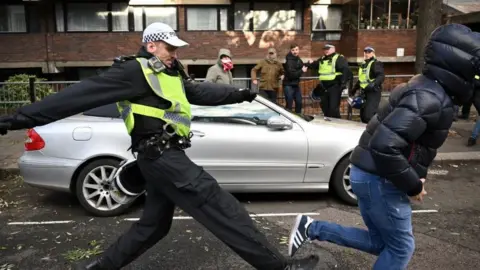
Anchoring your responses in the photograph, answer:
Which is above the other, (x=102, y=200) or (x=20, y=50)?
(x=20, y=50)

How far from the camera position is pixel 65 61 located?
57.0ft

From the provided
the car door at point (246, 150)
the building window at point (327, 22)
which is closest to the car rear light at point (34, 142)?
the car door at point (246, 150)

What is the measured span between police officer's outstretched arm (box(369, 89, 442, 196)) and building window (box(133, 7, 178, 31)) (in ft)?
52.4

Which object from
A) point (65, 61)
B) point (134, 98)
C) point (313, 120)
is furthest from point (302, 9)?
point (134, 98)

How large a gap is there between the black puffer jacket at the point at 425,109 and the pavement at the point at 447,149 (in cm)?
534

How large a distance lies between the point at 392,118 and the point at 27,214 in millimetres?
4309

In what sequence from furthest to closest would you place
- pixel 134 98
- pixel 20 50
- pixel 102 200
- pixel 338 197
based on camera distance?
1. pixel 20 50
2. pixel 338 197
3. pixel 102 200
4. pixel 134 98

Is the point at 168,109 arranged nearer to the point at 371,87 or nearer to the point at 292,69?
the point at 371,87

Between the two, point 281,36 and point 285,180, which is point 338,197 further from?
point 281,36

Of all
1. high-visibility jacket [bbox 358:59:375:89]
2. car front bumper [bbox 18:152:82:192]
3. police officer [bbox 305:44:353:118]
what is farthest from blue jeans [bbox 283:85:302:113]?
car front bumper [bbox 18:152:82:192]

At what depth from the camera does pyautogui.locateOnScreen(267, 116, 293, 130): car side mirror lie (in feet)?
17.4

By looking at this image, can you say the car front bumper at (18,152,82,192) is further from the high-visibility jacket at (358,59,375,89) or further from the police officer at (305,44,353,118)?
the police officer at (305,44,353,118)

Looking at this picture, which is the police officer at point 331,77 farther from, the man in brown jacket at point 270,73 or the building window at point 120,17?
the building window at point 120,17

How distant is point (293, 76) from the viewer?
10.3 metres
